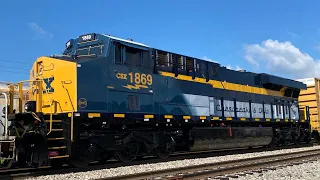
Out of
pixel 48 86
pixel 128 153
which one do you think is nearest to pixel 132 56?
pixel 48 86

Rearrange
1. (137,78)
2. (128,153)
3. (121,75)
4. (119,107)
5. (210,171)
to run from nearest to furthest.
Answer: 1. (210,171)
2. (119,107)
3. (121,75)
4. (128,153)
5. (137,78)

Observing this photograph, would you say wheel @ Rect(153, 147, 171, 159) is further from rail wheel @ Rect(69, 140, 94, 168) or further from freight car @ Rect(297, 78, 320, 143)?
freight car @ Rect(297, 78, 320, 143)

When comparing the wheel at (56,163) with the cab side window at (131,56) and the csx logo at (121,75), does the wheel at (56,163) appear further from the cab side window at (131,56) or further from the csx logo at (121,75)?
the cab side window at (131,56)

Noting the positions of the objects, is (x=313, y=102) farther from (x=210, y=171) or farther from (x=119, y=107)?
(x=210, y=171)

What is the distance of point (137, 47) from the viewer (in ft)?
35.6

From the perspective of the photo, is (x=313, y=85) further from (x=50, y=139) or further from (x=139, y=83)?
(x=50, y=139)

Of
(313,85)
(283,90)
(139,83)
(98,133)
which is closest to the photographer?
(98,133)

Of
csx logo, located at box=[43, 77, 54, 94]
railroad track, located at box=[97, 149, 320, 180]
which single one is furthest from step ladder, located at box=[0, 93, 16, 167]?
railroad track, located at box=[97, 149, 320, 180]

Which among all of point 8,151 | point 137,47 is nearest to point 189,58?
point 137,47

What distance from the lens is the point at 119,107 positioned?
1012 cm

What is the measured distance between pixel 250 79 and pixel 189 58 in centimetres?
517

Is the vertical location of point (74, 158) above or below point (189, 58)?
below

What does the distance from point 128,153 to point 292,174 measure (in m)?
4.70

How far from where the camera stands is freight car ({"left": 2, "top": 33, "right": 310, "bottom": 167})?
8.74 metres
